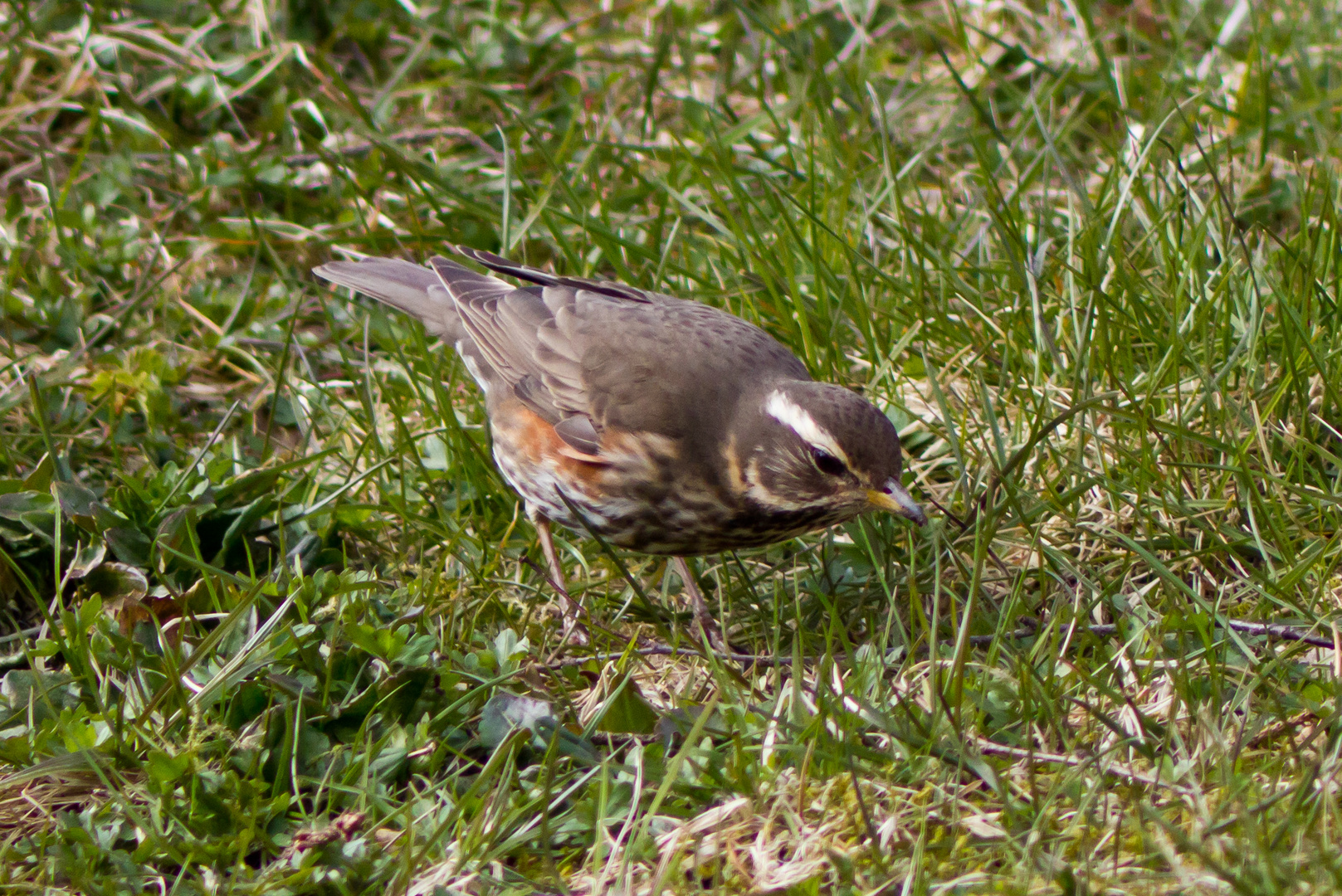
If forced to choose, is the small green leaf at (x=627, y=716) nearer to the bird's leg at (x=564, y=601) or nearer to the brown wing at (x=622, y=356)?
the bird's leg at (x=564, y=601)

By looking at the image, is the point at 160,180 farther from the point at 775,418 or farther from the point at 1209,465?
the point at 1209,465

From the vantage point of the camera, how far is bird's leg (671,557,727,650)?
4582mm

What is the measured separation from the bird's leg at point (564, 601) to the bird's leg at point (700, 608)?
406mm

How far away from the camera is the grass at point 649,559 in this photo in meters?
3.31

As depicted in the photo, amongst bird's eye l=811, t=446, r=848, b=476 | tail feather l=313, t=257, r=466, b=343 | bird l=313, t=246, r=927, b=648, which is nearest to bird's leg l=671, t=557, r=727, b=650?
bird l=313, t=246, r=927, b=648

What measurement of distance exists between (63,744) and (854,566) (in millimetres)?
2545

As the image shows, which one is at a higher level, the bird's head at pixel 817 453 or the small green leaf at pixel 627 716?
the bird's head at pixel 817 453

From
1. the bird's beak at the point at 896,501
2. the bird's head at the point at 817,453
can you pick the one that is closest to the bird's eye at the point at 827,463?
the bird's head at the point at 817,453

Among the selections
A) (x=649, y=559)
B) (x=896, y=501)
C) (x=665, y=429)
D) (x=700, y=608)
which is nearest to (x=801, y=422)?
(x=896, y=501)

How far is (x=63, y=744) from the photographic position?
3570 mm

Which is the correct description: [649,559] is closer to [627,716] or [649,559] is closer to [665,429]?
[665,429]

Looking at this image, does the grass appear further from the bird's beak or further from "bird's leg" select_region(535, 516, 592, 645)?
the bird's beak

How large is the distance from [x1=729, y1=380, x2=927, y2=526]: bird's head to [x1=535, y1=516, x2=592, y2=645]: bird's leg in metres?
0.68

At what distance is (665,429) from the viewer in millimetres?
4629
